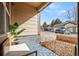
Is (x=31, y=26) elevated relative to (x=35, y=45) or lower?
elevated

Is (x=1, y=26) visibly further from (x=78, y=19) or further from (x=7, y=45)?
(x=78, y=19)

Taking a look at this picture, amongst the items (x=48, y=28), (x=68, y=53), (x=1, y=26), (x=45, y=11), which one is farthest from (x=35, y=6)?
(x=68, y=53)

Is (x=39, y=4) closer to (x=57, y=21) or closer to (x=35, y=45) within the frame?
(x=57, y=21)

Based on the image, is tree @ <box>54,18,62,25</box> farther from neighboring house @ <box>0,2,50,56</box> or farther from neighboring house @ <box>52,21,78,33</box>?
neighboring house @ <box>0,2,50,56</box>

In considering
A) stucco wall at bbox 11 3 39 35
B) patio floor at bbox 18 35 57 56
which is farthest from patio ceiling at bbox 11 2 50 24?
patio floor at bbox 18 35 57 56

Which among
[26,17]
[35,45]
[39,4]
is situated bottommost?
[35,45]

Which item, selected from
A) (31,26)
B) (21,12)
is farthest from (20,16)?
(31,26)

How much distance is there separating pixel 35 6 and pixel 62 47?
0.65 m

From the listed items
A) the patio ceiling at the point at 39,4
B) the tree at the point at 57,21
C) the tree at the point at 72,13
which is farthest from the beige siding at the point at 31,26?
the tree at the point at 72,13

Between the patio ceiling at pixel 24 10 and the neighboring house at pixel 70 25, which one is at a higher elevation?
the patio ceiling at pixel 24 10

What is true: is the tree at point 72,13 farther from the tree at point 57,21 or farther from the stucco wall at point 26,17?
the stucco wall at point 26,17

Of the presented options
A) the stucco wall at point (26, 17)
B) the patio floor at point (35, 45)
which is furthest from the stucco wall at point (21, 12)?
the patio floor at point (35, 45)

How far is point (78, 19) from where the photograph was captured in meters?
2.77

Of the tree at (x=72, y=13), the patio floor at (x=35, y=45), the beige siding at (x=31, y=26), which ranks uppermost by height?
the tree at (x=72, y=13)
